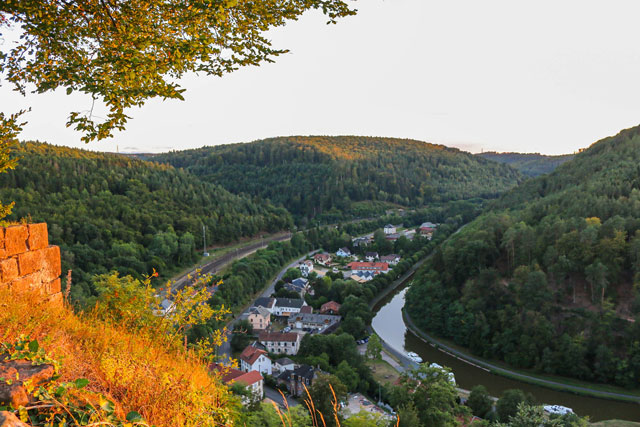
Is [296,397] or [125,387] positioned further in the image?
[296,397]

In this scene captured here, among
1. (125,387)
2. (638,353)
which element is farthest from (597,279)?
(125,387)

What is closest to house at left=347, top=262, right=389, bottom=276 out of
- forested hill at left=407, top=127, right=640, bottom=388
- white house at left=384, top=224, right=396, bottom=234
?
forested hill at left=407, top=127, right=640, bottom=388

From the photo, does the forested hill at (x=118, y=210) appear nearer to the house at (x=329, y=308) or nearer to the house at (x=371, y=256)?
the house at (x=329, y=308)

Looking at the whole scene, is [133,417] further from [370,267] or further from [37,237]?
[370,267]

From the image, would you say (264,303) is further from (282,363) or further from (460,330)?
(460,330)

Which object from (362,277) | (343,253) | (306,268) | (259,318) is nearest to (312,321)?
(259,318)
